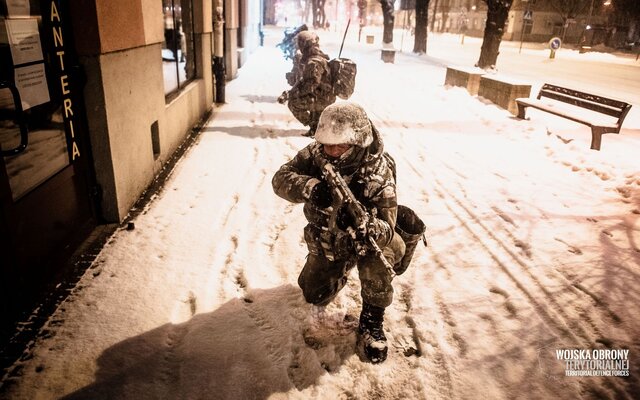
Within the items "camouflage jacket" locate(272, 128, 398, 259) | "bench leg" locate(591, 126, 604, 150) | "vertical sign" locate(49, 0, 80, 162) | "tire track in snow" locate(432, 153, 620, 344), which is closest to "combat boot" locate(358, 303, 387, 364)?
"camouflage jacket" locate(272, 128, 398, 259)

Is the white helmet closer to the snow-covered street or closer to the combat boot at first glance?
the combat boot

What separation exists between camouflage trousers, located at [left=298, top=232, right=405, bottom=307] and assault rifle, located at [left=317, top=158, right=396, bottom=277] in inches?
9.2

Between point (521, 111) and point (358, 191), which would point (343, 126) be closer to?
point (358, 191)

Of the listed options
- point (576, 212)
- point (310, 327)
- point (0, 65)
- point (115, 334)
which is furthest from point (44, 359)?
point (576, 212)

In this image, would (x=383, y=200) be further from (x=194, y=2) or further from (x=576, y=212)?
(x=194, y=2)

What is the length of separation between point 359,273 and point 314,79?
470 centimetres

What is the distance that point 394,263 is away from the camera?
277cm

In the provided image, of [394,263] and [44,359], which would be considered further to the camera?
[394,263]

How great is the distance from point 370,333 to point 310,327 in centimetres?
45

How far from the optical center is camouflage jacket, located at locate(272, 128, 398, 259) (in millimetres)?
2477

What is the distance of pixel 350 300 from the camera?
321 centimetres

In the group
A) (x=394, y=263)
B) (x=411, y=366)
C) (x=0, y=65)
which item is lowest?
(x=411, y=366)

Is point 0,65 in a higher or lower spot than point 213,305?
higher

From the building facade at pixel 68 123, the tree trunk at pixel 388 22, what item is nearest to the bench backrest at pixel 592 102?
the building facade at pixel 68 123
